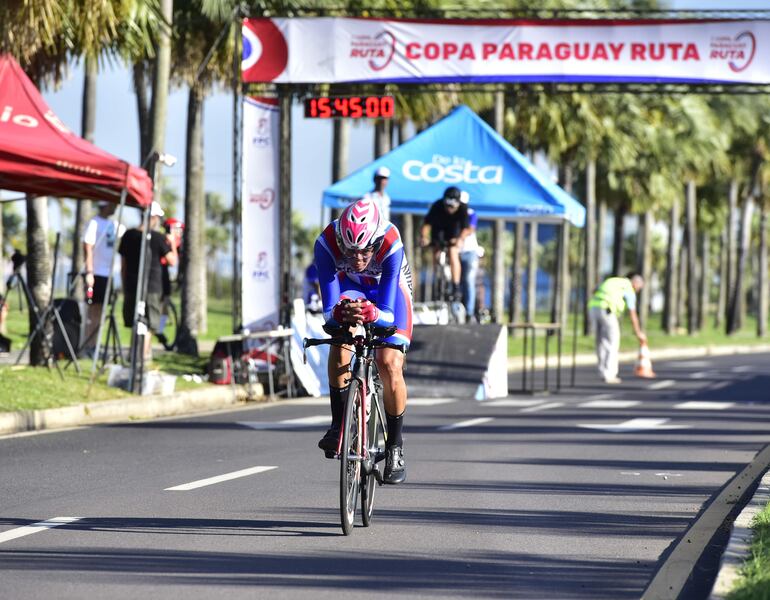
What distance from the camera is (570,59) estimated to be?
21.3 meters

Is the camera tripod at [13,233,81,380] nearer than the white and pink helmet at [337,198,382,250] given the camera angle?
No

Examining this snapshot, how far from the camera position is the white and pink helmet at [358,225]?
320 inches

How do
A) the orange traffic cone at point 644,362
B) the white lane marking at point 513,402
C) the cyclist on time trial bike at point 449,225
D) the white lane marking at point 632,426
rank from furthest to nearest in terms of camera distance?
1. the orange traffic cone at point 644,362
2. the cyclist on time trial bike at point 449,225
3. the white lane marking at point 513,402
4. the white lane marking at point 632,426

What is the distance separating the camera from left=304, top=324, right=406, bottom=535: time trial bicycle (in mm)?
8000

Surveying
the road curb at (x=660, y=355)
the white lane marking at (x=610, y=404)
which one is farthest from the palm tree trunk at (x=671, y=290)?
the white lane marking at (x=610, y=404)

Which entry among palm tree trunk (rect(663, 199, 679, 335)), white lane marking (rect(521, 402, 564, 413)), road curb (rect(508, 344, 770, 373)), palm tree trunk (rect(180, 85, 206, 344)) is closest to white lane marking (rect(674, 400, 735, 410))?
white lane marking (rect(521, 402, 564, 413))

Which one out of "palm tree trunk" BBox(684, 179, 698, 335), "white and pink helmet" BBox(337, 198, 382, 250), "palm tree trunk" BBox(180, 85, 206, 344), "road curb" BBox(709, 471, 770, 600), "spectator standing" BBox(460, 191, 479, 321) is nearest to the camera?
"road curb" BBox(709, 471, 770, 600)

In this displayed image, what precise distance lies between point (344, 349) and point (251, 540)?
128 cm

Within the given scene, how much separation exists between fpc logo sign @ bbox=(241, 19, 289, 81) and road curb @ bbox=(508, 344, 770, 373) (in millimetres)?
10538

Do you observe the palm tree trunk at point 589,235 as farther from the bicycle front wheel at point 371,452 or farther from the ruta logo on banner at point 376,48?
the bicycle front wheel at point 371,452

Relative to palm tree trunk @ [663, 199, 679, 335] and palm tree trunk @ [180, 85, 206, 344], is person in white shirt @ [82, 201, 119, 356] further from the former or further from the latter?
palm tree trunk @ [663, 199, 679, 335]

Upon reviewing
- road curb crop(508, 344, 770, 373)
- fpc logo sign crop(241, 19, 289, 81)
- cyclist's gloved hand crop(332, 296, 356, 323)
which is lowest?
road curb crop(508, 344, 770, 373)

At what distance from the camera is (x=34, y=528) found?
8211 millimetres

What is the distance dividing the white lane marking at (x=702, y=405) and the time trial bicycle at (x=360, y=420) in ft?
35.8
